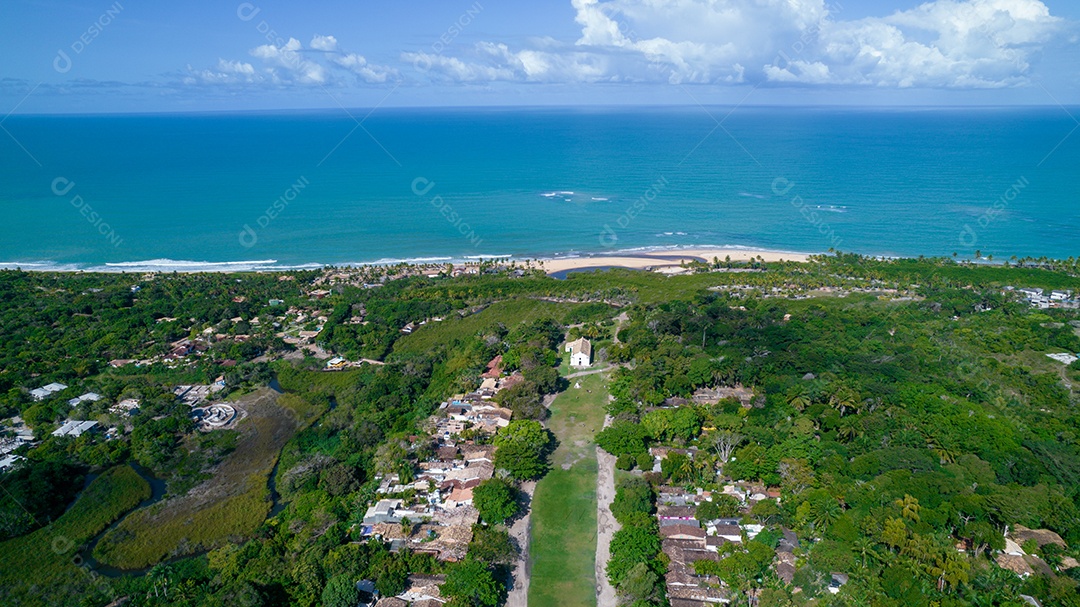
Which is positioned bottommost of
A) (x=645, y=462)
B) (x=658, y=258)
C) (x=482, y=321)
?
(x=645, y=462)

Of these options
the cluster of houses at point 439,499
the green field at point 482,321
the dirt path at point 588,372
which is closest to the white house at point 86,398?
the green field at point 482,321

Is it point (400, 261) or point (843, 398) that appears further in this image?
point (400, 261)

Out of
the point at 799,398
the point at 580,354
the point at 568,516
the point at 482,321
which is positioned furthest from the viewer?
the point at 482,321

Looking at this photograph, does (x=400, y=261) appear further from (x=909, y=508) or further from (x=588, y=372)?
(x=909, y=508)

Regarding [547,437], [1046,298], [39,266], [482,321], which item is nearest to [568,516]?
[547,437]

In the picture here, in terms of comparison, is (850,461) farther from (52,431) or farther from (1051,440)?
(52,431)

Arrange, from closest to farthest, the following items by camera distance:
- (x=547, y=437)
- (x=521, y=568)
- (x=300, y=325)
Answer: (x=521, y=568) < (x=547, y=437) < (x=300, y=325)
